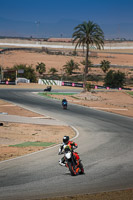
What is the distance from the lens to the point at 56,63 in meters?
125

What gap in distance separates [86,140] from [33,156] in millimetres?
6021

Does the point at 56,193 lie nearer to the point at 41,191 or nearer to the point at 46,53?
the point at 41,191

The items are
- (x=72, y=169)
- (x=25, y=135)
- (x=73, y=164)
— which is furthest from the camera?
(x=25, y=135)

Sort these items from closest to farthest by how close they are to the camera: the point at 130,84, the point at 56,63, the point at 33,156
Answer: the point at 33,156, the point at 130,84, the point at 56,63

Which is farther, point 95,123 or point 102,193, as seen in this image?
point 95,123

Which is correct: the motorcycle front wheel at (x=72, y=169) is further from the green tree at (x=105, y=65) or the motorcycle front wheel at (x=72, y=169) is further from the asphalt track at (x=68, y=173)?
the green tree at (x=105, y=65)

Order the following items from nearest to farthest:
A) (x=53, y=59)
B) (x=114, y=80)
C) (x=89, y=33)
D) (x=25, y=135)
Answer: (x=25, y=135), (x=89, y=33), (x=114, y=80), (x=53, y=59)

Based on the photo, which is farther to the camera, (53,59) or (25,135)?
(53,59)

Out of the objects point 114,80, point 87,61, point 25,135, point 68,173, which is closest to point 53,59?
point 114,80

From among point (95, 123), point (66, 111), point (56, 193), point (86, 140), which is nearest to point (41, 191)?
point (56, 193)

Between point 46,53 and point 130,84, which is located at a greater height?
point 46,53

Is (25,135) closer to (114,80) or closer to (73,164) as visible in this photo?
(73,164)

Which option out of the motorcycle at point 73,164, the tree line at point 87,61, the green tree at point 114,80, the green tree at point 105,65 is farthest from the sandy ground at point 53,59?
the motorcycle at point 73,164

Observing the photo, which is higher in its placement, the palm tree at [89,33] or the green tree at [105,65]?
the palm tree at [89,33]
